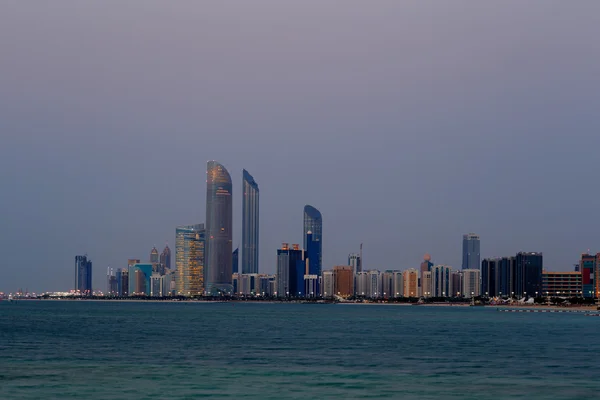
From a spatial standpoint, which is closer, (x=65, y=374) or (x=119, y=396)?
(x=119, y=396)

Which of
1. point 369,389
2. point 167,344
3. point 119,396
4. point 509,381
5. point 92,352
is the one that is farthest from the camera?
point 167,344

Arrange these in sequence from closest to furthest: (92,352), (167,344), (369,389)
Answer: (369,389), (92,352), (167,344)

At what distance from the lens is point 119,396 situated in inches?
1842

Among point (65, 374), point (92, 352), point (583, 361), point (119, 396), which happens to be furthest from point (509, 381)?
point (92, 352)

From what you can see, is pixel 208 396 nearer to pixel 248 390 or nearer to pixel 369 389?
pixel 248 390

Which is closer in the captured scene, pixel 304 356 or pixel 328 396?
pixel 328 396

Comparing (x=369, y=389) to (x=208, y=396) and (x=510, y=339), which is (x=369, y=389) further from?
(x=510, y=339)

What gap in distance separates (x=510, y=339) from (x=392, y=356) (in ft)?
118

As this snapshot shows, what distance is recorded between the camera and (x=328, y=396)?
4772 cm

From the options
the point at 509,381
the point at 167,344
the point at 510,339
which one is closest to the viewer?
the point at 509,381


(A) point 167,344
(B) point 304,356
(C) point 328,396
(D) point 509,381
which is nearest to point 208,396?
(C) point 328,396

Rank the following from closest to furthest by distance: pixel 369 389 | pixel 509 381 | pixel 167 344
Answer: pixel 369 389
pixel 509 381
pixel 167 344

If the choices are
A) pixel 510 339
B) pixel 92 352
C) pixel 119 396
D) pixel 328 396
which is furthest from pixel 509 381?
pixel 510 339

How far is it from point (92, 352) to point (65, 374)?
67.4ft
